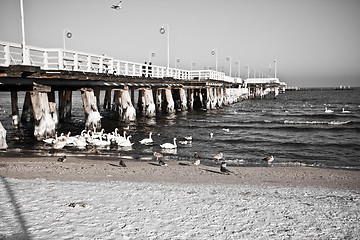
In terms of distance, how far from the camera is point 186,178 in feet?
30.5

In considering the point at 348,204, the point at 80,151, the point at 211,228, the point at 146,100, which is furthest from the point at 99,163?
the point at 146,100

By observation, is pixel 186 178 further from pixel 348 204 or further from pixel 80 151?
pixel 80 151

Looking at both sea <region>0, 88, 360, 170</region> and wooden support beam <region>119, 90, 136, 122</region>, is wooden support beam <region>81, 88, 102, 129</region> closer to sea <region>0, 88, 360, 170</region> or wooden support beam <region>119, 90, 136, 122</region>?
sea <region>0, 88, 360, 170</region>

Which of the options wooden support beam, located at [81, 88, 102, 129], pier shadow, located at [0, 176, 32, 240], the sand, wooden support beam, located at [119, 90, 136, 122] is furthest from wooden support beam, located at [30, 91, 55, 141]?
→ pier shadow, located at [0, 176, 32, 240]

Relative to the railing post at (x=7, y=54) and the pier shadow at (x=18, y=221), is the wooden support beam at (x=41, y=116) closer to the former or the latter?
the railing post at (x=7, y=54)

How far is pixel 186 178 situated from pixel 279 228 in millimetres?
4429

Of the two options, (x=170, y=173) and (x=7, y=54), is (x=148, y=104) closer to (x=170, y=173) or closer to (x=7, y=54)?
(x=7, y=54)

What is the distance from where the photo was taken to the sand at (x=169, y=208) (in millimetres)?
4916

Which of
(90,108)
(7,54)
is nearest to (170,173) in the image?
(7,54)

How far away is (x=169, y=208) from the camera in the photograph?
5.93 metres

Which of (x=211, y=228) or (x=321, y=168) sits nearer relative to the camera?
(x=211, y=228)

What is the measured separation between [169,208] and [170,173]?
13.1 ft

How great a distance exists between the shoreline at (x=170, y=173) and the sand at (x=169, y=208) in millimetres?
57

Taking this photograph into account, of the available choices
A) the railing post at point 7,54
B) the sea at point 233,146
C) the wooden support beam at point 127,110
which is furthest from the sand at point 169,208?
the wooden support beam at point 127,110
